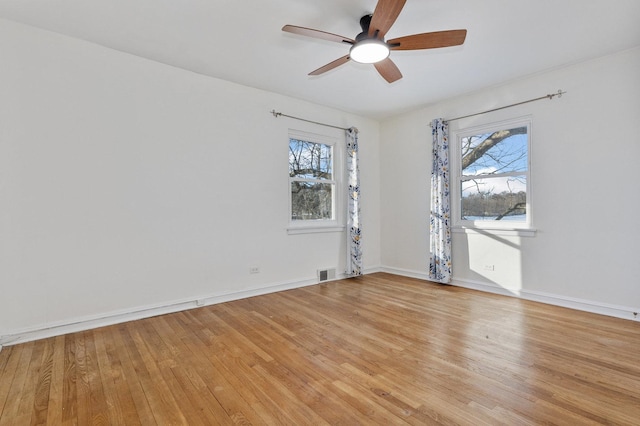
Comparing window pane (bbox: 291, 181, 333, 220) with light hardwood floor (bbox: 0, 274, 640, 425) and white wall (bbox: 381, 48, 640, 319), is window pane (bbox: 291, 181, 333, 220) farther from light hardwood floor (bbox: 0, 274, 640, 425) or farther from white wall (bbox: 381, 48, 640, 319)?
white wall (bbox: 381, 48, 640, 319)

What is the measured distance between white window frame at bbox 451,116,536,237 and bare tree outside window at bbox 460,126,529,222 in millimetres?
41

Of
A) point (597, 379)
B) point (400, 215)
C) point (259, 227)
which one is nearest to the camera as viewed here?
point (597, 379)

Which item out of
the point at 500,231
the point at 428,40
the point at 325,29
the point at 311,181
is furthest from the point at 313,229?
the point at 428,40

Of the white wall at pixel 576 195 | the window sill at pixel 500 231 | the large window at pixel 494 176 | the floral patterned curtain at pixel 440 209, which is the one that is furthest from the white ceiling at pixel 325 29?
the window sill at pixel 500 231

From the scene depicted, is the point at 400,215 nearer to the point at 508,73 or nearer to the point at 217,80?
the point at 508,73

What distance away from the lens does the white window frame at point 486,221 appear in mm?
3773

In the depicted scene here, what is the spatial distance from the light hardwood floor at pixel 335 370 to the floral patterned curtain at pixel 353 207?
1626 millimetres

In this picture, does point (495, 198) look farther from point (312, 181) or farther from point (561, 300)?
point (312, 181)

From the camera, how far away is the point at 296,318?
3.16 metres

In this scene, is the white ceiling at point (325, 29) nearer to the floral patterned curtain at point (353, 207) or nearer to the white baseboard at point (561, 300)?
the floral patterned curtain at point (353, 207)

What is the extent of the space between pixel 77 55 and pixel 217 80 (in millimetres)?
1348

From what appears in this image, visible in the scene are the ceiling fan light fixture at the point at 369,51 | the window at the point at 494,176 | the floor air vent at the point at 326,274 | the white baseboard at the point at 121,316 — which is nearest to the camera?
the ceiling fan light fixture at the point at 369,51

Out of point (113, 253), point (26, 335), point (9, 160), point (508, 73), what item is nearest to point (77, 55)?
point (9, 160)

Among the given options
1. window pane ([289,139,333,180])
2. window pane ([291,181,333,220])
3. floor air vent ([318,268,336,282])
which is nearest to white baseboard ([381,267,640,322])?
floor air vent ([318,268,336,282])
